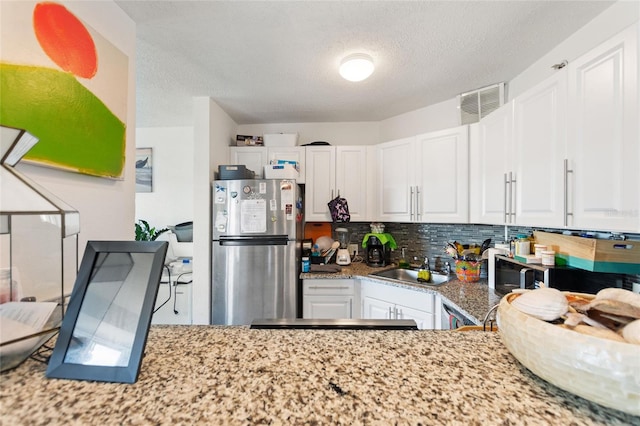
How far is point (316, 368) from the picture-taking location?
47 cm

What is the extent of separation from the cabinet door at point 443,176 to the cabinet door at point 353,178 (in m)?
0.56

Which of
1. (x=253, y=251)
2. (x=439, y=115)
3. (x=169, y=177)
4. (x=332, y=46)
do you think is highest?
(x=332, y=46)

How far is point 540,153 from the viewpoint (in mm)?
1348

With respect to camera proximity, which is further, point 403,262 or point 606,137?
point 403,262

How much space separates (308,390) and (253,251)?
1885mm

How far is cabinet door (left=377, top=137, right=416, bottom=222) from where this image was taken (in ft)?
7.65

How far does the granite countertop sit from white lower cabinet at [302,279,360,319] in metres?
0.08

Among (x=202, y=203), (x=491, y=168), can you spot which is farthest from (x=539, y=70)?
(x=202, y=203)

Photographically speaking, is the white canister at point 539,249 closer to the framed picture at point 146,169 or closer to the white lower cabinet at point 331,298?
the white lower cabinet at point 331,298

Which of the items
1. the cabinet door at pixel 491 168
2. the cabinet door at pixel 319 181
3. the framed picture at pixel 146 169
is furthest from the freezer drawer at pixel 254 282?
the framed picture at pixel 146 169

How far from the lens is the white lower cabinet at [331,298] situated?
224cm

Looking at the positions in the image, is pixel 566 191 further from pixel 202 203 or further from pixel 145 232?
pixel 145 232

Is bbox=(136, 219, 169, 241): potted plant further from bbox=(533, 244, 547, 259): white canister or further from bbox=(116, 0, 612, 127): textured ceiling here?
bbox=(533, 244, 547, 259): white canister

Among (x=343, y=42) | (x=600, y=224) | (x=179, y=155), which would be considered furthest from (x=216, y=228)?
(x=600, y=224)
